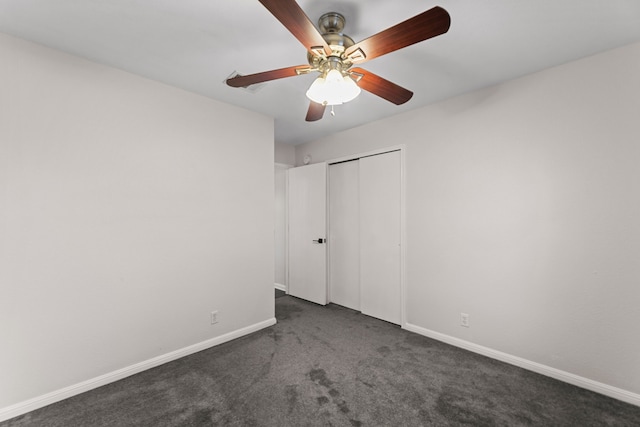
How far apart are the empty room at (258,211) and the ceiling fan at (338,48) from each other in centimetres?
1

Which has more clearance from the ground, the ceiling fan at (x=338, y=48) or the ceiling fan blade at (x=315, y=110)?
the ceiling fan at (x=338, y=48)

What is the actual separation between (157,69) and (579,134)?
3337 mm

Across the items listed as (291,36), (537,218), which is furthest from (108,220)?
(537,218)

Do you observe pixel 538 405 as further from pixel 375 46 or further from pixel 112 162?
pixel 112 162

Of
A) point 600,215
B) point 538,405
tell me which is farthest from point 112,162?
point 600,215

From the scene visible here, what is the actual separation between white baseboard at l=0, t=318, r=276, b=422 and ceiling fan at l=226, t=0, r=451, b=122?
7.71 feet

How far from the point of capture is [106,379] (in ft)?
7.05

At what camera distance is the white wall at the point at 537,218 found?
197 cm

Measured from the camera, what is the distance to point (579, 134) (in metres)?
2.13

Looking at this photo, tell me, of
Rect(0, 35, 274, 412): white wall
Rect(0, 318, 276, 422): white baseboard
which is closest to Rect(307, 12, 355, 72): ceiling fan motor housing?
Rect(0, 35, 274, 412): white wall

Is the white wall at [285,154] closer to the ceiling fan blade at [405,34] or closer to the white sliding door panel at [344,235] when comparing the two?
the white sliding door panel at [344,235]

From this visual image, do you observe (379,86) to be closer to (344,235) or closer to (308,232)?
(344,235)

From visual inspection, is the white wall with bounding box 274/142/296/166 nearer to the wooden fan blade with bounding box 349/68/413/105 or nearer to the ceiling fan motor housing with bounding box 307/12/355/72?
the wooden fan blade with bounding box 349/68/413/105

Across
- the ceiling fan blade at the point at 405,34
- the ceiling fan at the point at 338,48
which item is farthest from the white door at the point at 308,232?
the ceiling fan blade at the point at 405,34
